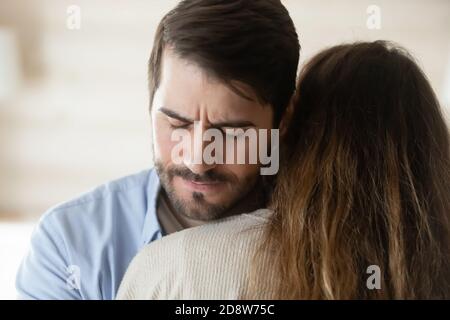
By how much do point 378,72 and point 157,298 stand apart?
531mm

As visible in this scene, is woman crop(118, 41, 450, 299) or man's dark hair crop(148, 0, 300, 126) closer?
woman crop(118, 41, 450, 299)

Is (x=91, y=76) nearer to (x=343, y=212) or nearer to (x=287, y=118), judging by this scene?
(x=287, y=118)

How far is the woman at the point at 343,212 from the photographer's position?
70cm

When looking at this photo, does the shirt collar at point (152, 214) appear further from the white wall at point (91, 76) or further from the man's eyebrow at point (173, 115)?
the man's eyebrow at point (173, 115)

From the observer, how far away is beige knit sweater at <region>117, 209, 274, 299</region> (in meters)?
0.68

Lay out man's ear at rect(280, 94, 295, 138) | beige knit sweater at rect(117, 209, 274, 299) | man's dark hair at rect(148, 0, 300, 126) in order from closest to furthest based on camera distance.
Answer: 1. beige knit sweater at rect(117, 209, 274, 299)
2. man's dark hair at rect(148, 0, 300, 126)
3. man's ear at rect(280, 94, 295, 138)

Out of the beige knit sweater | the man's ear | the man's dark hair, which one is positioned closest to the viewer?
the beige knit sweater

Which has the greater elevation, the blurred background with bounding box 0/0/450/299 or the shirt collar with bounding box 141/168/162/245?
the blurred background with bounding box 0/0/450/299

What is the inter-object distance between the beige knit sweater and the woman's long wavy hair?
2 cm

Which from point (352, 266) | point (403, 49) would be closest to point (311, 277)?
point (352, 266)

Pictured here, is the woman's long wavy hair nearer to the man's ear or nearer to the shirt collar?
the man's ear

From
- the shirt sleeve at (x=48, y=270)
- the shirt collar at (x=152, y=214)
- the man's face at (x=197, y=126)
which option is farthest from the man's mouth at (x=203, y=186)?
the shirt sleeve at (x=48, y=270)

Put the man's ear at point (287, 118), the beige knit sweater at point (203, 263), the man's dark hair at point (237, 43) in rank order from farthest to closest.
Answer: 1. the man's ear at point (287, 118)
2. the man's dark hair at point (237, 43)
3. the beige knit sweater at point (203, 263)

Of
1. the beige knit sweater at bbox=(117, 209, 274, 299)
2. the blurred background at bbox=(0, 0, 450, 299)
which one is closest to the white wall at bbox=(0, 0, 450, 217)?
the blurred background at bbox=(0, 0, 450, 299)
